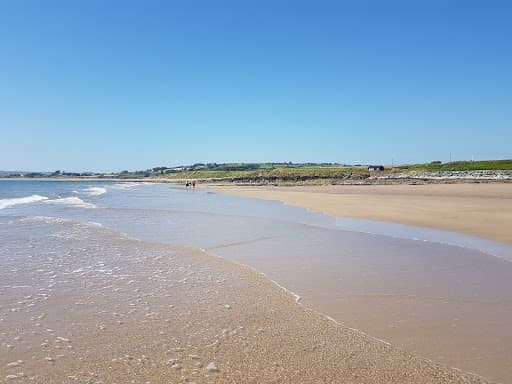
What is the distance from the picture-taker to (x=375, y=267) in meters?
8.91

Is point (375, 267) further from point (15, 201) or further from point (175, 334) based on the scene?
point (15, 201)

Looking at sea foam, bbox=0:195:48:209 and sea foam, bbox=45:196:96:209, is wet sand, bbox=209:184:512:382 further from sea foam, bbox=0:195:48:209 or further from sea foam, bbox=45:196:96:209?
sea foam, bbox=0:195:48:209

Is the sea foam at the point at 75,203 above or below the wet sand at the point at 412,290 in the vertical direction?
below

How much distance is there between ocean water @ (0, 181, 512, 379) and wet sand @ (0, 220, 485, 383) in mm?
562

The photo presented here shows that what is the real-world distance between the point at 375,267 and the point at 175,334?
5.23 m

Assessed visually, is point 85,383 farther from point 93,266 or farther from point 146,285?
point 93,266

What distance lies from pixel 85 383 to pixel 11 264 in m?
6.79

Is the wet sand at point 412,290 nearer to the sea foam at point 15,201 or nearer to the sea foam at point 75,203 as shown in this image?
the sea foam at point 75,203

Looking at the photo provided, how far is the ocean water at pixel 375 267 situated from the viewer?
5.16 m

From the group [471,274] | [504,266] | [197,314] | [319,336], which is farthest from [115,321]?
[504,266]

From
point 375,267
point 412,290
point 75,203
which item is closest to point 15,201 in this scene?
point 75,203

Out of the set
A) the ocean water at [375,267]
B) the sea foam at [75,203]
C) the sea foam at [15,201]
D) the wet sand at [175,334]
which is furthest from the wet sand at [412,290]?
the sea foam at [15,201]

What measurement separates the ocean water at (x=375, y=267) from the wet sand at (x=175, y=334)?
562 millimetres

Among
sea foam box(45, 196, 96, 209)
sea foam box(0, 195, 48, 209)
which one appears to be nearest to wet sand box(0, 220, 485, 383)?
sea foam box(45, 196, 96, 209)
